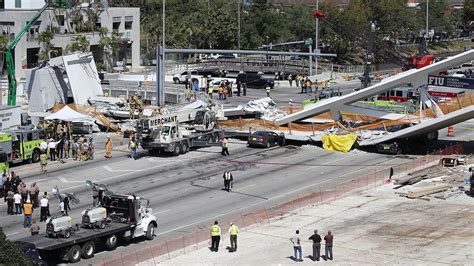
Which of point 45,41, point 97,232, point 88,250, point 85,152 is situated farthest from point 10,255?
point 45,41

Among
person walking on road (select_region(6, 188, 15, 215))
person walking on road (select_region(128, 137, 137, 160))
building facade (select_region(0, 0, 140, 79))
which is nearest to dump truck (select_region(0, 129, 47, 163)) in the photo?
person walking on road (select_region(128, 137, 137, 160))

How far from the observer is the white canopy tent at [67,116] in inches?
2410

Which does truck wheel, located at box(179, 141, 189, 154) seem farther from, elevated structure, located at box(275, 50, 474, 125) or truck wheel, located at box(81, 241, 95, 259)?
truck wheel, located at box(81, 241, 95, 259)

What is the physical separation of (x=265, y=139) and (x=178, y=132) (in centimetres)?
549

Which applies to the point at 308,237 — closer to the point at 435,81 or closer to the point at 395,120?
the point at 395,120

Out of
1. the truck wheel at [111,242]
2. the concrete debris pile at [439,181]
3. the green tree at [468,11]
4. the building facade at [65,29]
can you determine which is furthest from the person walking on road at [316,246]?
the green tree at [468,11]

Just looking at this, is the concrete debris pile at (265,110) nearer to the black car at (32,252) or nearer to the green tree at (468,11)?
the black car at (32,252)

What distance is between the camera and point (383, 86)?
5784cm

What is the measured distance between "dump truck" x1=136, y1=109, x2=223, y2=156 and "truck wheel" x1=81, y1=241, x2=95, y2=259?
20298mm

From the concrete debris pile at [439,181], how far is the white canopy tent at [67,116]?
77.7ft

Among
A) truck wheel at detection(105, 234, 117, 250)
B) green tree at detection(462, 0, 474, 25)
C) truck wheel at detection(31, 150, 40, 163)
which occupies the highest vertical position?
green tree at detection(462, 0, 474, 25)

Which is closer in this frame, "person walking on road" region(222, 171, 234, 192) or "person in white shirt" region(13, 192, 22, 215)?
"person in white shirt" region(13, 192, 22, 215)

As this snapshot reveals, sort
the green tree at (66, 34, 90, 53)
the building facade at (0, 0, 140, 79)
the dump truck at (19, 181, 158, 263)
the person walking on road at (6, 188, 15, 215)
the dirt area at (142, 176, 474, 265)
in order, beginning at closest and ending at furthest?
the dump truck at (19, 181, 158, 263) → the dirt area at (142, 176, 474, 265) → the person walking on road at (6, 188, 15, 215) → the building facade at (0, 0, 140, 79) → the green tree at (66, 34, 90, 53)

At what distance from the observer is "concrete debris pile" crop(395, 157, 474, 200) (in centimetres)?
4378
